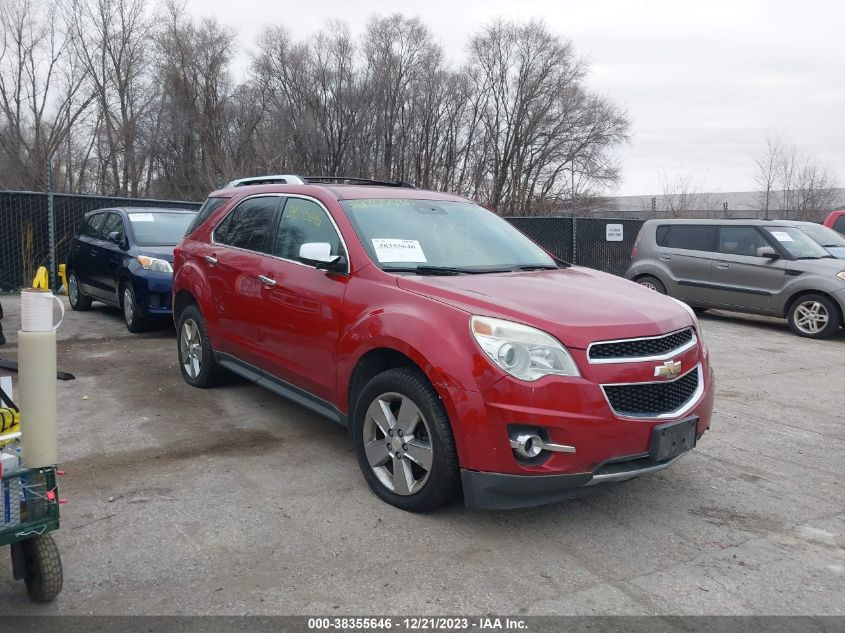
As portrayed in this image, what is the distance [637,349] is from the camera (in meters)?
3.47

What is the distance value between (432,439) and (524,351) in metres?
0.64

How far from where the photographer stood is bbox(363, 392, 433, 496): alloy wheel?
358 cm

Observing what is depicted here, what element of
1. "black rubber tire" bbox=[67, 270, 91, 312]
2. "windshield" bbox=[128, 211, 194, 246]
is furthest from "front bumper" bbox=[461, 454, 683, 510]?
"black rubber tire" bbox=[67, 270, 91, 312]

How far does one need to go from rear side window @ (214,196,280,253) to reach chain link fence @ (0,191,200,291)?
8448 mm

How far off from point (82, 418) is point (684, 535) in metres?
4.27

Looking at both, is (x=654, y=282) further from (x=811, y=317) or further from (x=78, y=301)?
(x=78, y=301)

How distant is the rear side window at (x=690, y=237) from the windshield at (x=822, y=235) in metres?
1.35

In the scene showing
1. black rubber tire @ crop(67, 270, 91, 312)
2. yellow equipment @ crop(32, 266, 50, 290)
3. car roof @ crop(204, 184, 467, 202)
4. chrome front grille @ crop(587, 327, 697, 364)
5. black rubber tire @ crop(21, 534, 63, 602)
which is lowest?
black rubber tire @ crop(21, 534, 63, 602)

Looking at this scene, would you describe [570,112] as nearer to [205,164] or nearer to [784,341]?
→ [205,164]

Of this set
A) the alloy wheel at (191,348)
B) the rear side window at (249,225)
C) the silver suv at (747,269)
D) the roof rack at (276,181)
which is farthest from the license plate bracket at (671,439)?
the silver suv at (747,269)

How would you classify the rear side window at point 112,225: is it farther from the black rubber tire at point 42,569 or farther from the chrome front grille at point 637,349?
the chrome front grille at point 637,349

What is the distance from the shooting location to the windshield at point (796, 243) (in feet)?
34.1

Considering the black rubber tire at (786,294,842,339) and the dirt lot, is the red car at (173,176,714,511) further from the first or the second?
the black rubber tire at (786,294,842,339)

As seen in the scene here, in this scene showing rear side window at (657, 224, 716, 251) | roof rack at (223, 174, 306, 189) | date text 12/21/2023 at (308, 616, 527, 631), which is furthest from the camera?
rear side window at (657, 224, 716, 251)
